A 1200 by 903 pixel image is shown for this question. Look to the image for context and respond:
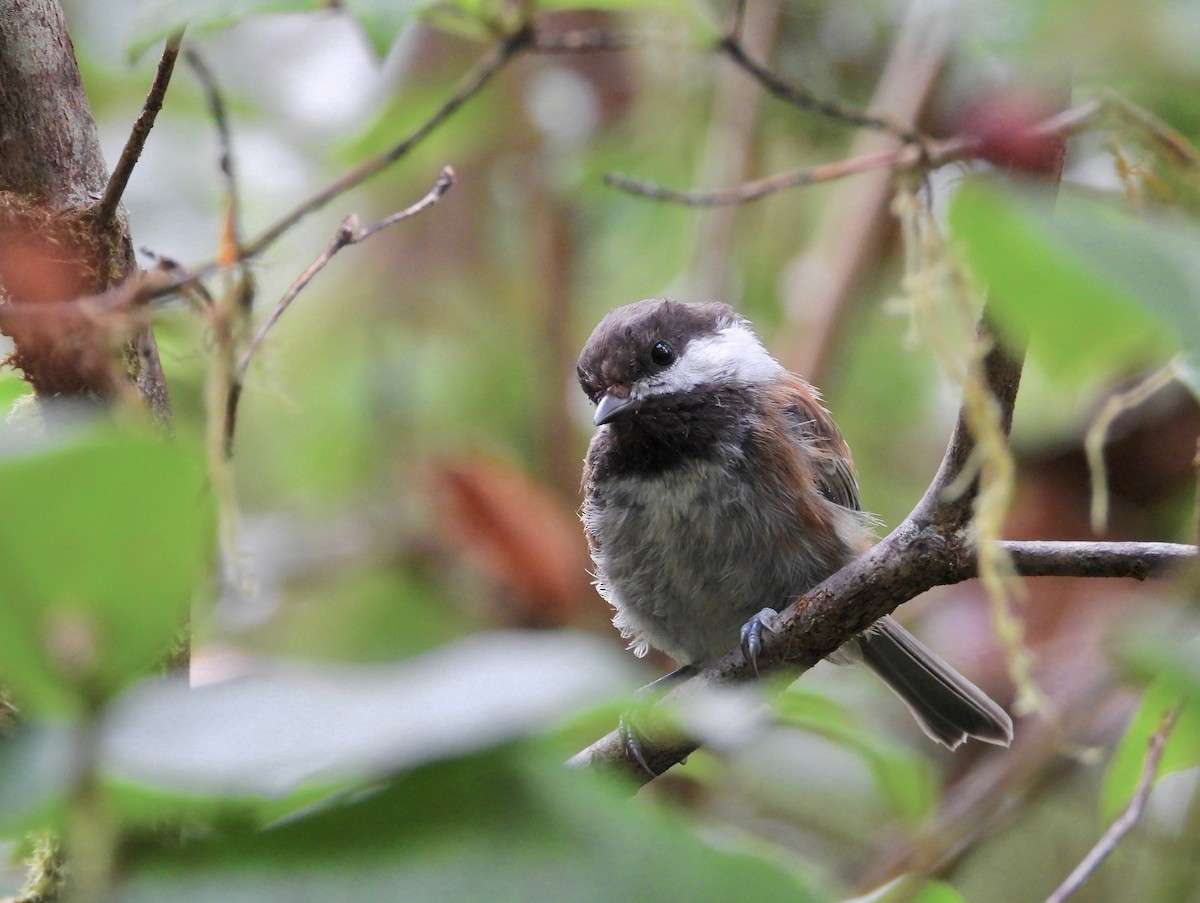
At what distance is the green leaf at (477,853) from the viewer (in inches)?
23.1

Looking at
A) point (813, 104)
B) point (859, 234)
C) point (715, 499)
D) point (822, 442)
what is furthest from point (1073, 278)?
point (859, 234)

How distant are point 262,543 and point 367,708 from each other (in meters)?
2.93

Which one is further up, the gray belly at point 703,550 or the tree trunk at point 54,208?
the tree trunk at point 54,208

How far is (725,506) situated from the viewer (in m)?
2.46

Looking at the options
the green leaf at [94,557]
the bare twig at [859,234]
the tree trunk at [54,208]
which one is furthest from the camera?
the bare twig at [859,234]

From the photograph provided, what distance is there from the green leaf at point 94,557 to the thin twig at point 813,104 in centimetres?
128

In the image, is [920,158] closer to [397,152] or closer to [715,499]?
[397,152]

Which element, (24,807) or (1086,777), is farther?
(1086,777)

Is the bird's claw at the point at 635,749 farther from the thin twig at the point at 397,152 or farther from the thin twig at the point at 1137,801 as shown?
the thin twig at the point at 397,152

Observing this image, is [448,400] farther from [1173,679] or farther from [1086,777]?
[1173,679]

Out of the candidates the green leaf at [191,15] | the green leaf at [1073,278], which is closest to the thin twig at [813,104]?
the green leaf at [191,15]

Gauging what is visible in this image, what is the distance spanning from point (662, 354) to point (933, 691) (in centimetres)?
99

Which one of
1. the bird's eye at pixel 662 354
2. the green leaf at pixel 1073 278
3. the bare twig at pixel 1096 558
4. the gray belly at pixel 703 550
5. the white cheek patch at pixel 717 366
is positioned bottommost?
the gray belly at pixel 703 550

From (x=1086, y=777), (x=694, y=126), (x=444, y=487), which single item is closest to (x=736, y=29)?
(x=444, y=487)
